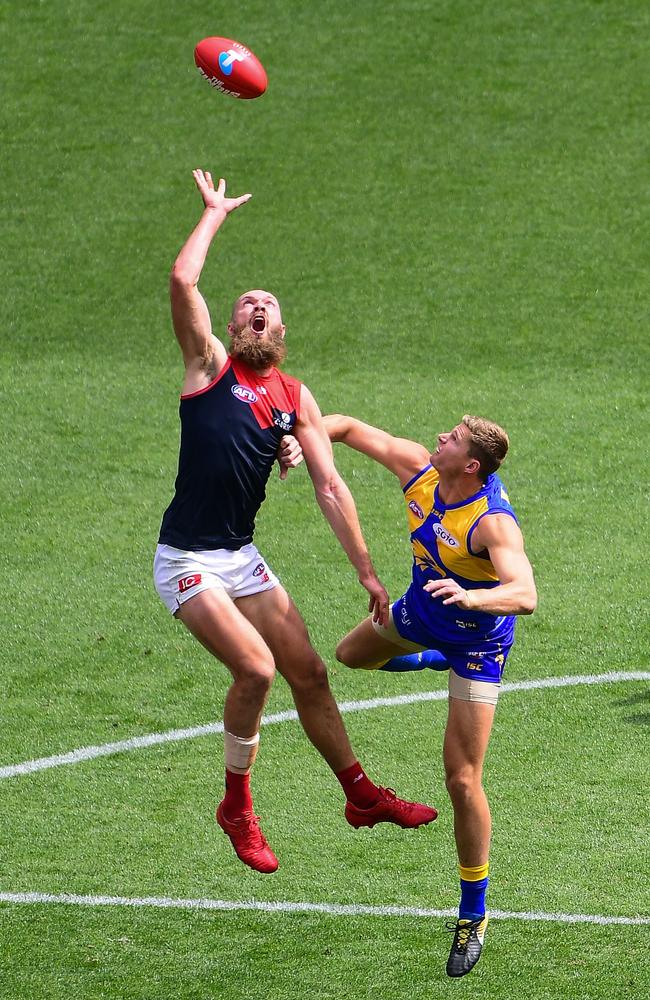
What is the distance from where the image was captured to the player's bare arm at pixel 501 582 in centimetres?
770

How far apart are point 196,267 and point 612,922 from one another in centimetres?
484

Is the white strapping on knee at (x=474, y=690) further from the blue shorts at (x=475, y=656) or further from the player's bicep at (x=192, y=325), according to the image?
the player's bicep at (x=192, y=325)

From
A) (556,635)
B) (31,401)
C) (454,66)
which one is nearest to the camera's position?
(556,635)

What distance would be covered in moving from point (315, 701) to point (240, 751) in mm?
531

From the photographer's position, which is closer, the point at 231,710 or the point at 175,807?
the point at 231,710

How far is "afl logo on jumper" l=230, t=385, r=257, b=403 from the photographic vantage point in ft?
26.8

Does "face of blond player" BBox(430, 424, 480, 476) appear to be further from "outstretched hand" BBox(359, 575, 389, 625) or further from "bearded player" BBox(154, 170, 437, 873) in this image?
"outstretched hand" BBox(359, 575, 389, 625)

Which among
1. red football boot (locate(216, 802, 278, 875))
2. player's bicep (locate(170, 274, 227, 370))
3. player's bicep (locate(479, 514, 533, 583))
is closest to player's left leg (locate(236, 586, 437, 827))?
red football boot (locate(216, 802, 278, 875))

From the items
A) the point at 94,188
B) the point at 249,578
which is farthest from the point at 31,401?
the point at 249,578

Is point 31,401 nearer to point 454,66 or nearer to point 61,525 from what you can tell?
point 61,525

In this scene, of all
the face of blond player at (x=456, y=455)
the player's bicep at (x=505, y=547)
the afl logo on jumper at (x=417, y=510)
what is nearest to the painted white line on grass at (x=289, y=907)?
the player's bicep at (x=505, y=547)

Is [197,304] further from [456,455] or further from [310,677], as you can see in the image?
[310,677]

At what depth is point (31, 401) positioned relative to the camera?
18.4 m

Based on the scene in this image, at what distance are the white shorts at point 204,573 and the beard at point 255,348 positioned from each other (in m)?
1.10
